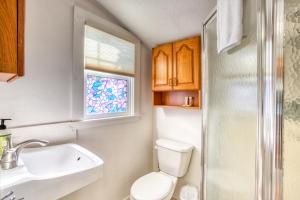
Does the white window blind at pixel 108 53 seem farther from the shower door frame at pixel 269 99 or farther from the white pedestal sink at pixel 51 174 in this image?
the shower door frame at pixel 269 99

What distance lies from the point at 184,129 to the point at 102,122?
0.95 metres

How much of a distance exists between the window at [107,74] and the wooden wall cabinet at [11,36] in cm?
88

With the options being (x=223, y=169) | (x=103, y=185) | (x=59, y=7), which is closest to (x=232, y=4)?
(x=223, y=169)

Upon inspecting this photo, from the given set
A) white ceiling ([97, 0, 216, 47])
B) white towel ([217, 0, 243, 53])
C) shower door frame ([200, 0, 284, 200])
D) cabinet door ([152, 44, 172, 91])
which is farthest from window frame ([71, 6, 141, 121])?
shower door frame ([200, 0, 284, 200])

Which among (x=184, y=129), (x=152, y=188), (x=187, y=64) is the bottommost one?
(x=152, y=188)

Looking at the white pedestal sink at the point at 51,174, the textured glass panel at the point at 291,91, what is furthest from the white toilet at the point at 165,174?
the textured glass panel at the point at 291,91

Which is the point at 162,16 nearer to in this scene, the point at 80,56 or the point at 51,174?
the point at 80,56

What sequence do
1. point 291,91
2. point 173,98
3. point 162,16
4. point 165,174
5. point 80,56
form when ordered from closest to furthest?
point 291,91 → point 80,56 → point 162,16 → point 165,174 → point 173,98

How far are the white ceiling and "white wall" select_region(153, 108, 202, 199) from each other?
880 mm

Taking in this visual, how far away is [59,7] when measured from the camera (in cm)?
139

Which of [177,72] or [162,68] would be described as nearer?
[177,72]

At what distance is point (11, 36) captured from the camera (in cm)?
67

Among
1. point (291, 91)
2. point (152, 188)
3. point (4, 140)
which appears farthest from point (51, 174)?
point (291, 91)

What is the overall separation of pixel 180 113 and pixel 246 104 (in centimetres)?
125
